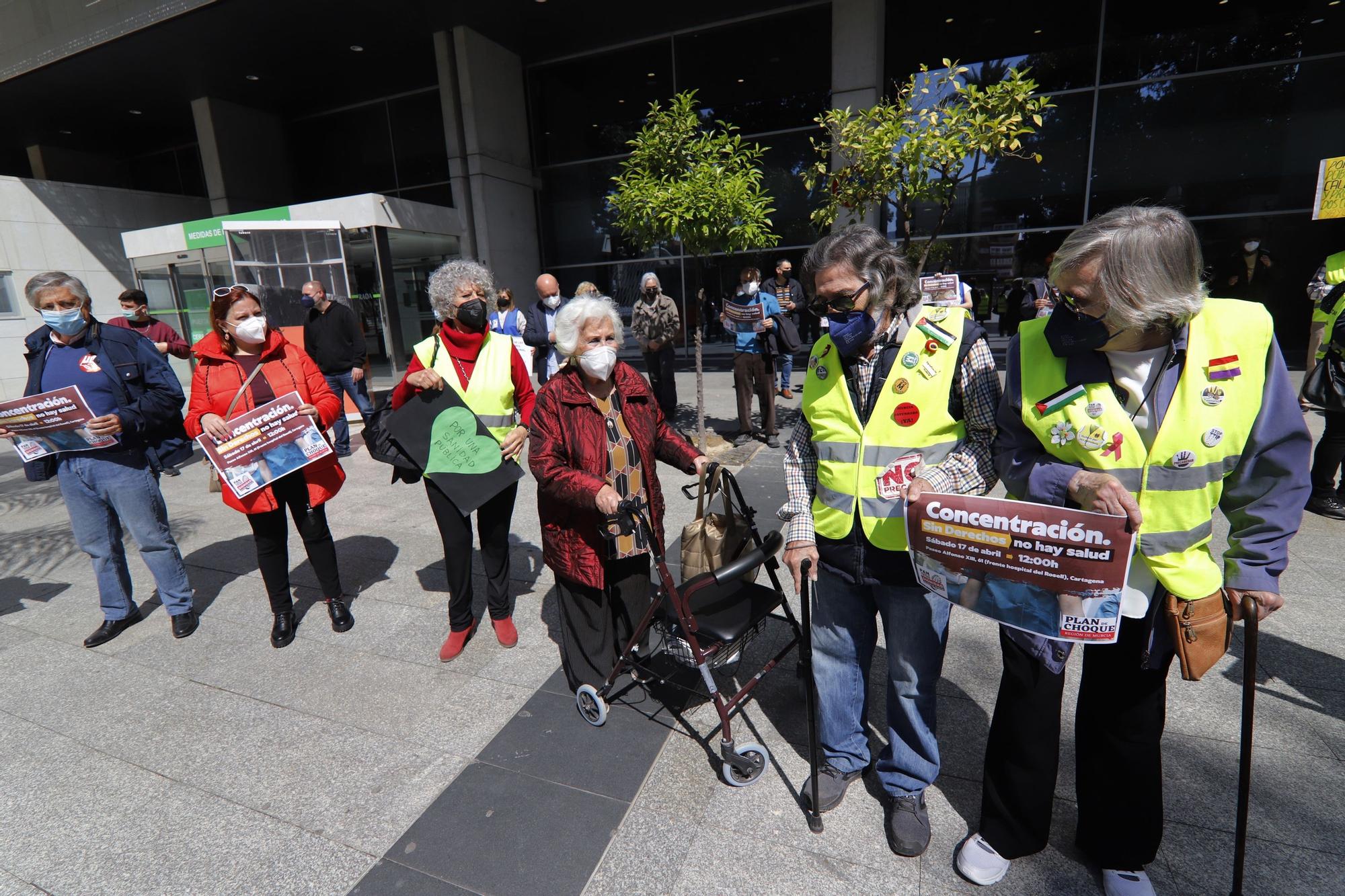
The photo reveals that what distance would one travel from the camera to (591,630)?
3016 millimetres

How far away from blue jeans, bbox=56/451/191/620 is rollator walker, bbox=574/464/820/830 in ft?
9.02

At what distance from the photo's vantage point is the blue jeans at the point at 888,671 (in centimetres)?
210

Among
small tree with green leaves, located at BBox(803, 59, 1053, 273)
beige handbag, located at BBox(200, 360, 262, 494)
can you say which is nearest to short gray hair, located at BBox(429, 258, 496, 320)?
beige handbag, located at BBox(200, 360, 262, 494)

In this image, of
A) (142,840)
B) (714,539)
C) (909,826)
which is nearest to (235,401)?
(142,840)

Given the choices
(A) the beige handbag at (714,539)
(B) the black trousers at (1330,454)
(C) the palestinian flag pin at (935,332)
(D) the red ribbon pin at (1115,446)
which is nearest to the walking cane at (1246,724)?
(D) the red ribbon pin at (1115,446)

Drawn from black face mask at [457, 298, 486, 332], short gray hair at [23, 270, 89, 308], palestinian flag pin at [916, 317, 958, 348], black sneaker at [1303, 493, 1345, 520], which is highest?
short gray hair at [23, 270, 89, 308]

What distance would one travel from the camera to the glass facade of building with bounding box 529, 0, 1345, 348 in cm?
1109

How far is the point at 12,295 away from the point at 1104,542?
20.4 metres

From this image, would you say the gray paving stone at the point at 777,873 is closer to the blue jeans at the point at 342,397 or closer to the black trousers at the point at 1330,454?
the black trousers at the point at 1330,454

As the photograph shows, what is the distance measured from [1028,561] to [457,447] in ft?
8.57

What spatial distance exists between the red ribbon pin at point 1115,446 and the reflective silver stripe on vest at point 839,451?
646mm

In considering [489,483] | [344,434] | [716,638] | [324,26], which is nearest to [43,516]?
[344,434]

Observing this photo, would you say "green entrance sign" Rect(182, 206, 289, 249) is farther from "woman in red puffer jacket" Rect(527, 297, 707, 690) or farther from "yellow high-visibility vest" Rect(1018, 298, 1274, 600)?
"yellow high-visibility vest" Rect(1018, 298, 1274, 600)

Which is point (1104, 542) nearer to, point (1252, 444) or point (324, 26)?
point (1252, 444)
